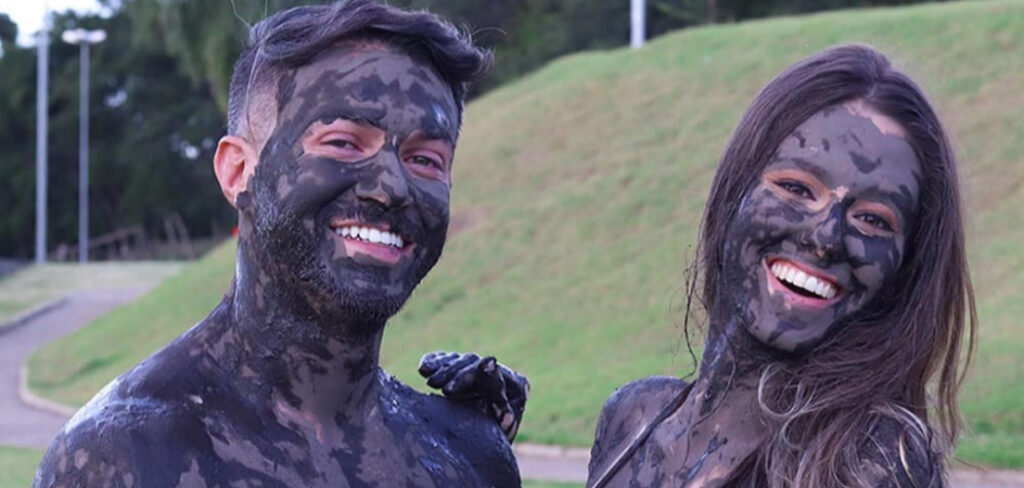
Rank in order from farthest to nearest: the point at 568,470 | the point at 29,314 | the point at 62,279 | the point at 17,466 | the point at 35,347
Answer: the point at 62,279
the point at 29,314
the point at 35,347
the point at 17,466
the point at 568,470

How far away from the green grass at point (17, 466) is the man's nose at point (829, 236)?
29.3 feet

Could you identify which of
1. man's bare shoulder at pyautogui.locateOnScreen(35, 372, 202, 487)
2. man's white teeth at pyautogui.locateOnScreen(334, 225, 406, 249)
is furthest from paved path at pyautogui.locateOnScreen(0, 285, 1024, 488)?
man's bare shoulder at pyautogui.locateOnScreen(35, 372, 202, 487)

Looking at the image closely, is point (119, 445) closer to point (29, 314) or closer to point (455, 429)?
point (455, 429)

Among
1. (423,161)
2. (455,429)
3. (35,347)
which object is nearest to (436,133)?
(423,161)

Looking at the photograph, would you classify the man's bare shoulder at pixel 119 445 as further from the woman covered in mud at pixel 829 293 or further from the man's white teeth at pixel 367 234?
the woman covered in mud at pixel 829 293

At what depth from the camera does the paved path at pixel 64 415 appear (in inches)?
429

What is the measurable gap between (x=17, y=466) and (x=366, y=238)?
1020 cm

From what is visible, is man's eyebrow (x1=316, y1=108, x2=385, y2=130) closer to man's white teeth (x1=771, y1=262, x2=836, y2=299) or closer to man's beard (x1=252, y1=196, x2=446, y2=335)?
man's beard (x1=252, y1=196, x2=446, y2=335)

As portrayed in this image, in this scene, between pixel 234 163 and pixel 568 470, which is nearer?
pixel 234 163

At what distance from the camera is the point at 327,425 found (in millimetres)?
2668

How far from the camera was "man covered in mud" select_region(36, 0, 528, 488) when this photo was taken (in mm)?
2537

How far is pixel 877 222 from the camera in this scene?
2836 mm

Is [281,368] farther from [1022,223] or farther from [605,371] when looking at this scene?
[1022,223]

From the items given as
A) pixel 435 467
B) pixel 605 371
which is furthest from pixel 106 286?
pixel 435 467
